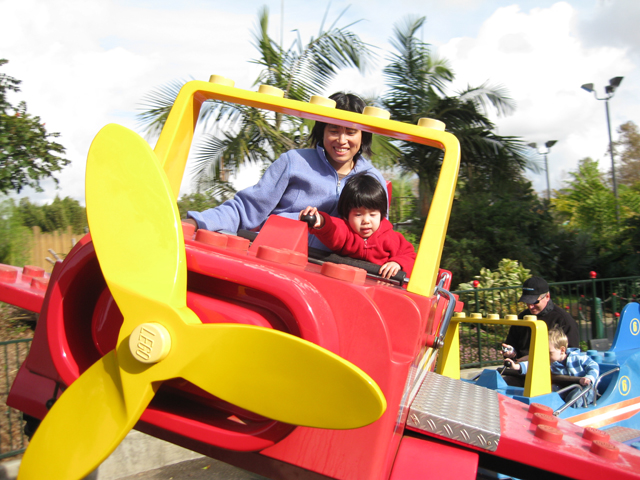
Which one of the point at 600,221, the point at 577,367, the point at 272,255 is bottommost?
the point at 577,367

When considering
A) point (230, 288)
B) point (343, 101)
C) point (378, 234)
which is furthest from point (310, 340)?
point (343, 101)

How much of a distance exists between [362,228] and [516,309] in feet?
18.3

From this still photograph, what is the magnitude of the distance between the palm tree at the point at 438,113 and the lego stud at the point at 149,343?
409 inches

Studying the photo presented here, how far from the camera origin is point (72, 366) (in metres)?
1.34

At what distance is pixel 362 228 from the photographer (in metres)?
2.32

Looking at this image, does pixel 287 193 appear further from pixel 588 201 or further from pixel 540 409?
pixel 588 201

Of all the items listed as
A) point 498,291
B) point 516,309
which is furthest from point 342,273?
point 498,291

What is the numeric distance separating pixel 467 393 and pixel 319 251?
86cm

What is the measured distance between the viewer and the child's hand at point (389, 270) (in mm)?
2014

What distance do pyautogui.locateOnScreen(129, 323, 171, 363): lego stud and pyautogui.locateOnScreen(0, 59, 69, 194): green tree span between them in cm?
544

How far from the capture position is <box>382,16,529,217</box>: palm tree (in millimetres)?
11336

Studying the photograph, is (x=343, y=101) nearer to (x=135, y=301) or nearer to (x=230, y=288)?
(x=230, y=288)

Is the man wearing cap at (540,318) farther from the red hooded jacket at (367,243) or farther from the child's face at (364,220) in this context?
the child's face at (364,220)

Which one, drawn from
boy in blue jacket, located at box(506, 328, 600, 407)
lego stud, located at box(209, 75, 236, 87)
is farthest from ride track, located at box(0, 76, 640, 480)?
boy in blue jacket, located at box(506, 328, 600, 407)
